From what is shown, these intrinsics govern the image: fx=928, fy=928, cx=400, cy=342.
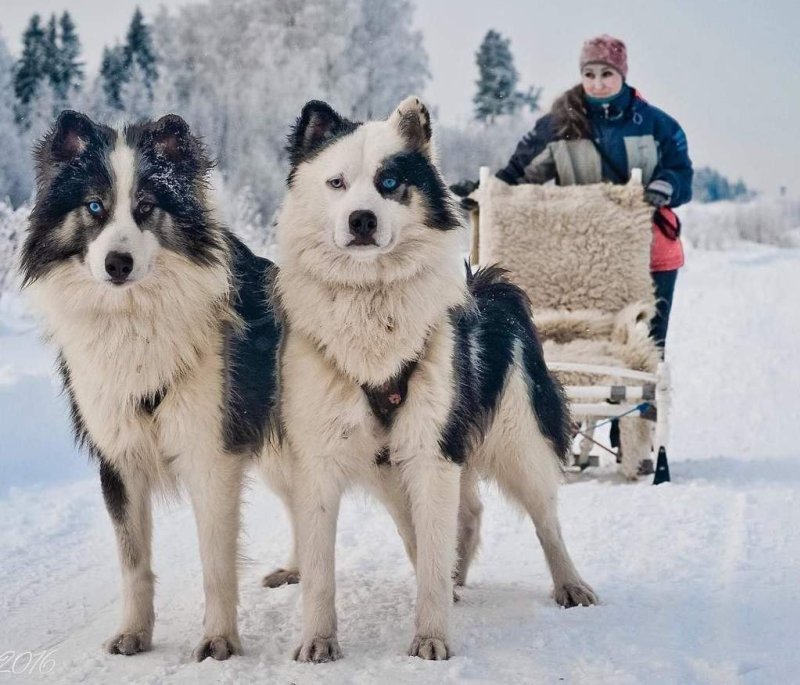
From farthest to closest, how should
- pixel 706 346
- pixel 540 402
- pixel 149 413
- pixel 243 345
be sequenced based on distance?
pixel 706 346, pixel 540 402, pixel 243 345, pixel 149 413

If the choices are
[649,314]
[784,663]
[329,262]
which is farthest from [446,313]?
[649,314]

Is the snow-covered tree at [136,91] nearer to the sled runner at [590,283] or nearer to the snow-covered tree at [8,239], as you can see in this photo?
the snow-covered tree at [8,239]

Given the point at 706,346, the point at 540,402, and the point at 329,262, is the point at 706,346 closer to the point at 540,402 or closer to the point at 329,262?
the point at 540,402

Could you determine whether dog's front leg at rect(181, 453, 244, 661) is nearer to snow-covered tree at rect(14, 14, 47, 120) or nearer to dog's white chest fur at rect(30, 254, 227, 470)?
dog's white chest fur at rect(30, 254, 227, 470)

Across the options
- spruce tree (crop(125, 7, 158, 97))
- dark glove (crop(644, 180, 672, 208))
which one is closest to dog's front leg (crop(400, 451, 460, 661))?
dark glove (crop(644, 180, 672, 208))

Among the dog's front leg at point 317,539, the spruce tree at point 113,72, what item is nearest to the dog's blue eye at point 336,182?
the dog's front leg at point 317,539

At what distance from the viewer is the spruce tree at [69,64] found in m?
24.7

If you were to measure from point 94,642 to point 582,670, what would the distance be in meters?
1.61

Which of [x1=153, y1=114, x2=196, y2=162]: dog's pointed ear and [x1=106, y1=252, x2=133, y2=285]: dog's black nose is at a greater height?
[x1=153, y1=114, x2=196, y2=162]: dog's pointed ear

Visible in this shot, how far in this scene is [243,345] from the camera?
3.15 m

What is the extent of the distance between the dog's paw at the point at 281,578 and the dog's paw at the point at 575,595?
1.12 meters

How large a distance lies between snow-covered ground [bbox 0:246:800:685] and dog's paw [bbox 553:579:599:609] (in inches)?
3.1

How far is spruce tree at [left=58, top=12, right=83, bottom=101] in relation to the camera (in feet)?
81.1

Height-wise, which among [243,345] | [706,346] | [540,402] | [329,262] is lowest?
[706,346]
